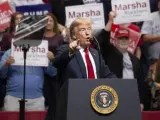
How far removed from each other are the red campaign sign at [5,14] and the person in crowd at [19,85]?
2.94 ft

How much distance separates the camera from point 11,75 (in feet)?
21.0

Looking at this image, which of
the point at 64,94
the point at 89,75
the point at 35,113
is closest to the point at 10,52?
the point at 35,113

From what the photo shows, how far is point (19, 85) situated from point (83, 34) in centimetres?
237

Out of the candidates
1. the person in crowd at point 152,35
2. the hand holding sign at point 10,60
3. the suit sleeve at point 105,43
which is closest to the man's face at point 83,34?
the hand holding sign at point 10,60

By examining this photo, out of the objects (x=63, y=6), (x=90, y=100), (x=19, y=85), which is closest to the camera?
(x=90, y=100)

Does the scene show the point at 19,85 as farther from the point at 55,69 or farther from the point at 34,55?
the point at 55,69

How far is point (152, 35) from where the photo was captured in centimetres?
744

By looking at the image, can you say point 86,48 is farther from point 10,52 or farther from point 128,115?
point 10,52

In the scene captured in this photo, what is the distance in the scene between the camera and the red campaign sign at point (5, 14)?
724 cm

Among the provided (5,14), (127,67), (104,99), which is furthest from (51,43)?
(104,99)

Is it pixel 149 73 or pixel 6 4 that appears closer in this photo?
pixel 149 73

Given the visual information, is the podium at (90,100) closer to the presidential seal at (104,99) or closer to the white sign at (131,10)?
the presidential seal at (104,99)

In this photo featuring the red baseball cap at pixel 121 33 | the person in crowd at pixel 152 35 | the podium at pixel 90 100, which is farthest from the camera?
the person in crowd at pixel 152 35

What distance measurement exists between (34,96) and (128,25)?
6.33 feet
